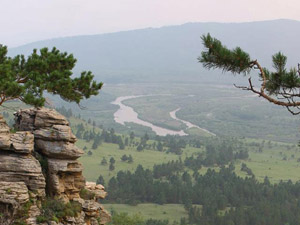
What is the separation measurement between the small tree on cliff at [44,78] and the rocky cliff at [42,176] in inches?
69.7

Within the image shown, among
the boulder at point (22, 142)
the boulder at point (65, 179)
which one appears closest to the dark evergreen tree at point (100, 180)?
the boulder at point (65, 179)

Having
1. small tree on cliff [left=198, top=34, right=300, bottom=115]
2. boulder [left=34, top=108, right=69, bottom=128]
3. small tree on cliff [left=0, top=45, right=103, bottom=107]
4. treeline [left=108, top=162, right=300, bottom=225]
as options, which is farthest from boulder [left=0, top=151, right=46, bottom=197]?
treeline [left=108, top=162, right=300, bottom=225]

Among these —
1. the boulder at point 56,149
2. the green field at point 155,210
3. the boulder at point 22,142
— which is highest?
the boulder at point 22,142

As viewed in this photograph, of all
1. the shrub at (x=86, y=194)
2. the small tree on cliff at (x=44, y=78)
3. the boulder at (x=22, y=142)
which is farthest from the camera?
the shrub at (x=86, y=194)

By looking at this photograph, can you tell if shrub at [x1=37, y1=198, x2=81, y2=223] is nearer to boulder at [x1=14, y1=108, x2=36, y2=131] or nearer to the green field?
boulder at [x1=14, y1=108, x2=36, y2=131]

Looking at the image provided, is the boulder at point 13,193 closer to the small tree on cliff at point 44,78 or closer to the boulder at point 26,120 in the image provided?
the boulder at point 26,120

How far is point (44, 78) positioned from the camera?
25.8m

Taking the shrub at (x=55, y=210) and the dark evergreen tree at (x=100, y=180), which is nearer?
the shrub at (x=55, y=210)

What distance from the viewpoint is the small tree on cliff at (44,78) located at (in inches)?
966

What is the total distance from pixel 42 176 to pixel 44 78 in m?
6.37

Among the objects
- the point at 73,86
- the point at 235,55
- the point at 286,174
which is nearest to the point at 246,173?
the point at 286,174

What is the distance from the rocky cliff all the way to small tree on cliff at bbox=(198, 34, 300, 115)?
1366 cm

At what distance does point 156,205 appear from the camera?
301ft

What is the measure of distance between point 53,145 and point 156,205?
69.4m
